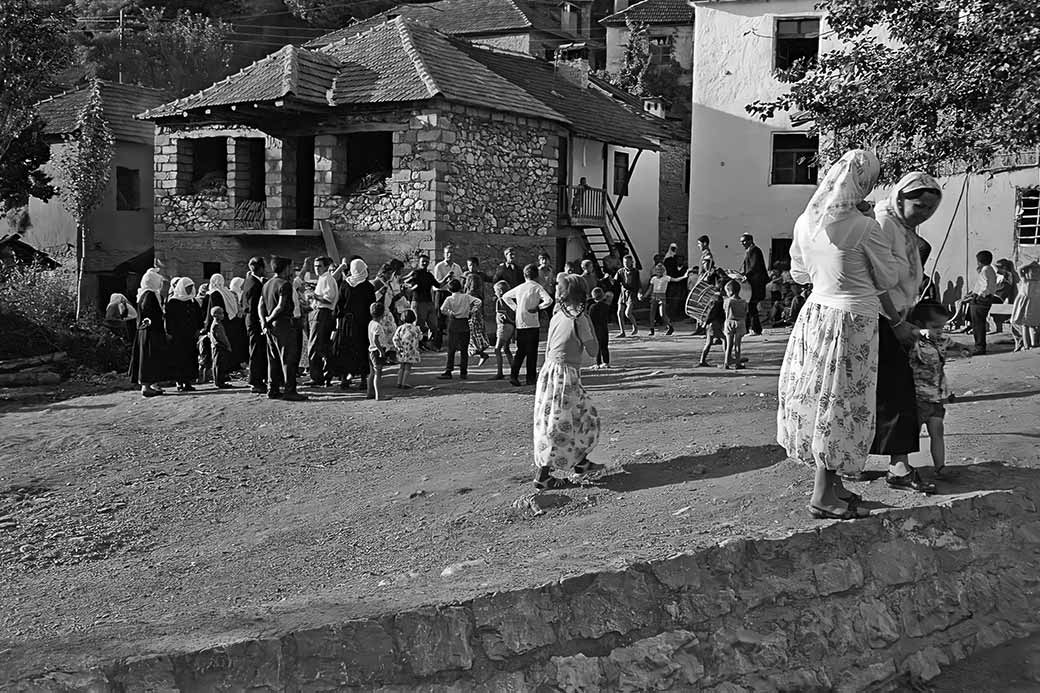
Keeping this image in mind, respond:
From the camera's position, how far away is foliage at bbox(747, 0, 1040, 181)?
1032cm

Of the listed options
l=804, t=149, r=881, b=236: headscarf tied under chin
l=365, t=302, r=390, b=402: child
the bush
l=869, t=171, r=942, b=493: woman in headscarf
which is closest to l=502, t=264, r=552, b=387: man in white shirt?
l=365, t=302, r=390, b=402: child

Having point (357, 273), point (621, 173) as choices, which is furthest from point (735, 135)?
point (357, 273)

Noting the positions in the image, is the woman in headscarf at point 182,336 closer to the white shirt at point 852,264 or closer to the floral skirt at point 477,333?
the floral skirt at point 477,333

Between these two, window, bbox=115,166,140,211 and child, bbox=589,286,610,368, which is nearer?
child, bbox=589,286,610,368

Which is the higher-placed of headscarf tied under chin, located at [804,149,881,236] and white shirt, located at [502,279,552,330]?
headscarf tied under chin, located at [804,149,881,236]

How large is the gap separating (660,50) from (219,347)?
33051 mm

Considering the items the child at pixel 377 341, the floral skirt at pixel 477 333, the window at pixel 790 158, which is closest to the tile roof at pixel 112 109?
the window at pixel 790 158

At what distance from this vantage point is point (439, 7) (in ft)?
160

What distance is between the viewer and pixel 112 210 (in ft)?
100

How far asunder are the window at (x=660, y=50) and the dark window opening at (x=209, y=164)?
21.8 meters

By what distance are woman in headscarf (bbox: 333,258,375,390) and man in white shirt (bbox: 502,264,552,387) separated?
1.92 m

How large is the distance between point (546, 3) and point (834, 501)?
160ft

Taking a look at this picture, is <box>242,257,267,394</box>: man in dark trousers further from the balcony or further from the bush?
the balcony

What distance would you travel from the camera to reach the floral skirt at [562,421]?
322 inches
